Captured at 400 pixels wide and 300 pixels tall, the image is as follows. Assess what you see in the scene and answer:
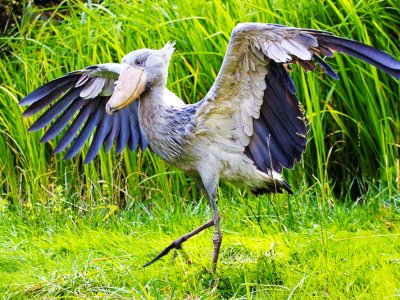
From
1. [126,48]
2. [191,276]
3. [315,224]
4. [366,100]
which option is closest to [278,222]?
[315,224]

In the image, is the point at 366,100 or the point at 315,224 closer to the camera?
the point at 315,224

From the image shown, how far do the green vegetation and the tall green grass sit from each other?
0.5 inches

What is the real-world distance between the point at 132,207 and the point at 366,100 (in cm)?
166

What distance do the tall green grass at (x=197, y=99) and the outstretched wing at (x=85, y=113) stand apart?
1.54ft

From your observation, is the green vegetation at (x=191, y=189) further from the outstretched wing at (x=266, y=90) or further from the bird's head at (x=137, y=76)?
the bird's head at (x=137, y=76)

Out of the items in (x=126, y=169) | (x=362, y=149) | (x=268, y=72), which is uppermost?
(x=268, y=72)

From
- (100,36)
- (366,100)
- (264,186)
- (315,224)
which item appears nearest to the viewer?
(264,186)

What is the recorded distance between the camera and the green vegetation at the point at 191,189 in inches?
157

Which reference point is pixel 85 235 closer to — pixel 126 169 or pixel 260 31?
pixel 126 169

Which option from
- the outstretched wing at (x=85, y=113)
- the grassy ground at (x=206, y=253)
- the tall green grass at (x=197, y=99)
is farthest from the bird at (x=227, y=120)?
the tall green grass at (x=197, y=99)

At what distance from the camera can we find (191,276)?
13.3 feet

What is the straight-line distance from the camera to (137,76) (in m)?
4.21

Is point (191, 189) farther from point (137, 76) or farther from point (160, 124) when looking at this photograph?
point (137, 76)

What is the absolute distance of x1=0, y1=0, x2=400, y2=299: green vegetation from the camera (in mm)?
3998
